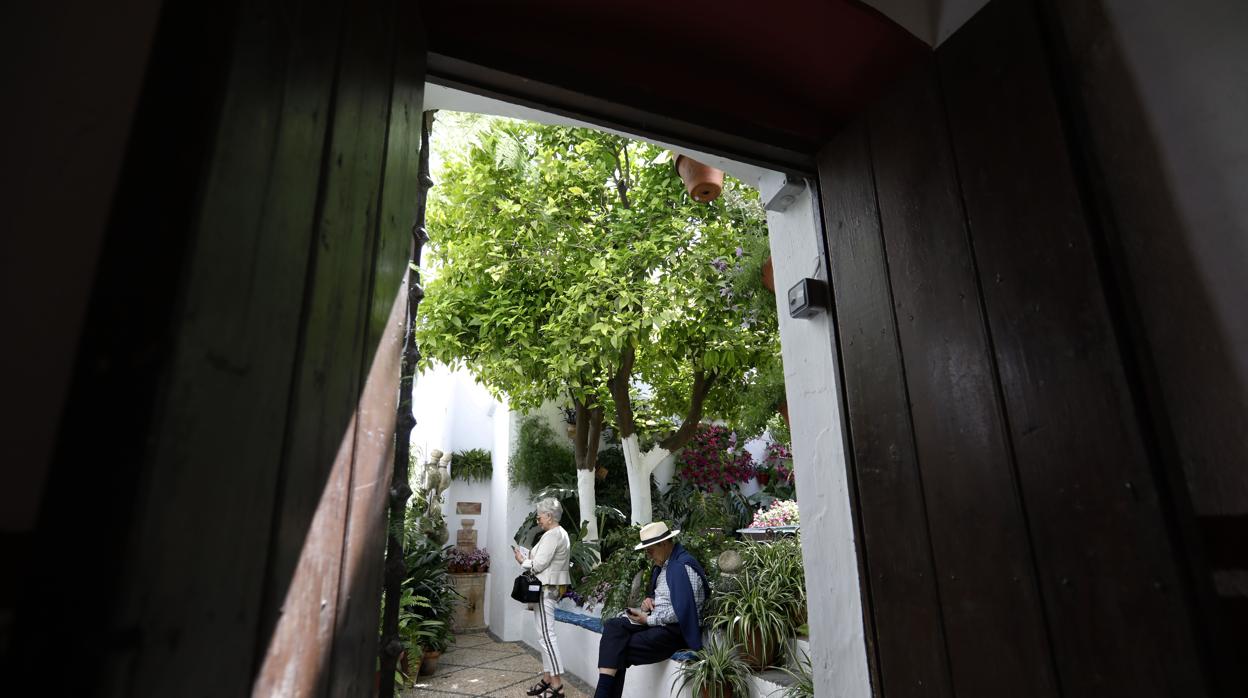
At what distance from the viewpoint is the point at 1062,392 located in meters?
1.21

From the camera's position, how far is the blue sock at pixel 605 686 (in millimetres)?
4164

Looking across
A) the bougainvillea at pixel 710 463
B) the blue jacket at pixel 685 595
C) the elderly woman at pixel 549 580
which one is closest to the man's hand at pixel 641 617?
the blue jacket at pixel 685 595

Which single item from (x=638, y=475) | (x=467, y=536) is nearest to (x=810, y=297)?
(x=638, y=475)

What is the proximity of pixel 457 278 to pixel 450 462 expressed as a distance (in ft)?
18.0

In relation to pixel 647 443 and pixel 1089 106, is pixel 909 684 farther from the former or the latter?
pixel 647 443

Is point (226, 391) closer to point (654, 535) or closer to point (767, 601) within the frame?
point (767, 601)

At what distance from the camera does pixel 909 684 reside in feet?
5.02

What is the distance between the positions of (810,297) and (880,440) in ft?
1.67

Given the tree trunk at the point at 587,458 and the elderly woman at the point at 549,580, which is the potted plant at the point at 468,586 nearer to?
the tree trunk at the point at 587,458

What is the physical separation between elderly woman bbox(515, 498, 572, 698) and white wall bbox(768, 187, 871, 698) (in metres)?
3.94

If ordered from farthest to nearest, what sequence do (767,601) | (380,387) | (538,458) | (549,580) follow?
1. (538,458)
2. (549,580)
3. (767,601)
4. (380,387)

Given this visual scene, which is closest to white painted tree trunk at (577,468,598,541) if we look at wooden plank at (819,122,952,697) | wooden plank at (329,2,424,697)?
wooden plank at (819,122,952,697)

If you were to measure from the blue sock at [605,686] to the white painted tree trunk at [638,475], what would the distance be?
2417 mm

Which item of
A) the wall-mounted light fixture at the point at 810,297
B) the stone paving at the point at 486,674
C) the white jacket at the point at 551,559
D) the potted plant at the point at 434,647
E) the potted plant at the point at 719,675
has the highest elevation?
the wall-mounted light fixture at the point at 810,297
